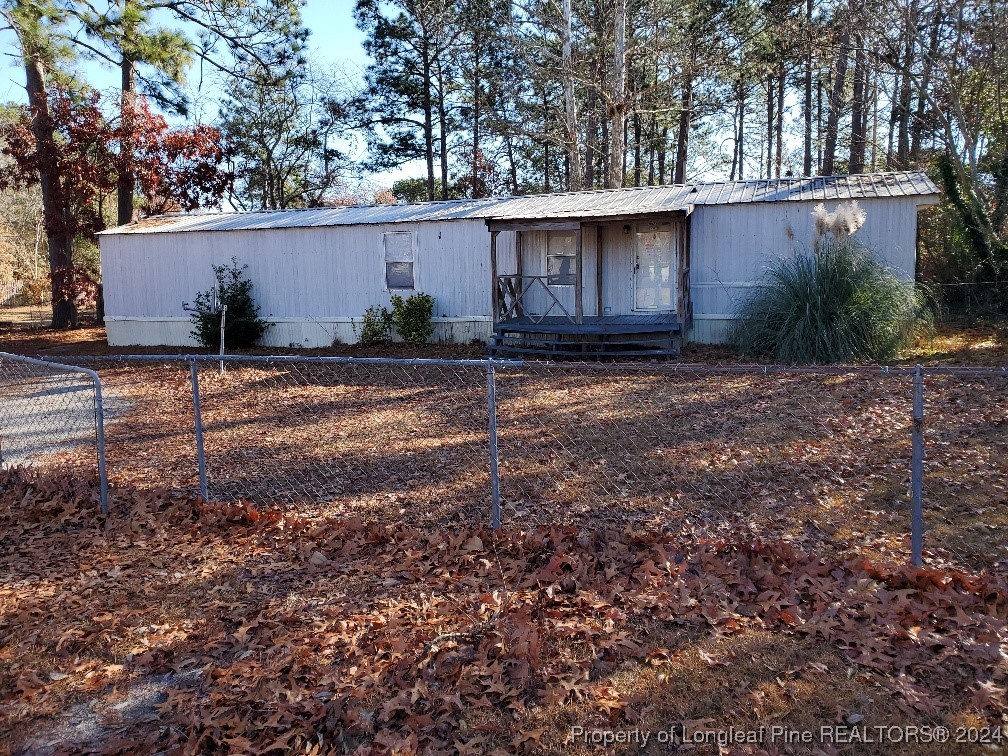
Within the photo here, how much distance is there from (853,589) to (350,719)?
2423 mm

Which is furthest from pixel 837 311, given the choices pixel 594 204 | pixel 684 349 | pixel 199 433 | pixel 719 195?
pixel 199 433

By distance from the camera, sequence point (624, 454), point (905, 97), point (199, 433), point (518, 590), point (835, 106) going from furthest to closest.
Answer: point (835, 106) → point (905, 97) → point (624, 454) → point (199, 433) → point (518, 590)

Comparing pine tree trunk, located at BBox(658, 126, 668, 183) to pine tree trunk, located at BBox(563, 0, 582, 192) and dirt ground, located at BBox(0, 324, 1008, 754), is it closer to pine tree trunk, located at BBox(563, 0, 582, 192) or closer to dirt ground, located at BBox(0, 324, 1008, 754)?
→ pine tree trunk, located at BBox(563, 0, 582, 192)

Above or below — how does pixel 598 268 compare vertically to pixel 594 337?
above

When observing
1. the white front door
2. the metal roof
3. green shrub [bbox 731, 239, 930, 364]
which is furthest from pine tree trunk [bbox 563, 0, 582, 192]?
green shrub [bbox 731, 239, 930, 364]

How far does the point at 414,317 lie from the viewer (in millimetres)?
15203

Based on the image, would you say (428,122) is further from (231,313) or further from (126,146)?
(231,313)

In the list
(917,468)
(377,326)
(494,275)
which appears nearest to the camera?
(917,468)

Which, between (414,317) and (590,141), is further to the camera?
(590,141)

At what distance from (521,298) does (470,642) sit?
1158 centimetres

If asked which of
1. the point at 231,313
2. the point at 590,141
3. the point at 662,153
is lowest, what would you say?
the point at 231,313

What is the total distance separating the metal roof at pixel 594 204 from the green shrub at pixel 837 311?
5.65ft

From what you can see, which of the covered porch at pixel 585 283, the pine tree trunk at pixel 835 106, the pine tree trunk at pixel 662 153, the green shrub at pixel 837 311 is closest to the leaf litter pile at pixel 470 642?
the green shrub at pixel 837 311

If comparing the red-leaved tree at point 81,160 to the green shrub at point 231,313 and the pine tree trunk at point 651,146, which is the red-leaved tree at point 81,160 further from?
the pine tree trunk at point 651,146
